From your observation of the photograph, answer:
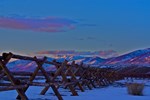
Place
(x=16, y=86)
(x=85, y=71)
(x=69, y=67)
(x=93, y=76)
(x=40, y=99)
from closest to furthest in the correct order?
(x=16, y=86) < (x=40, y=99) < (x=69, y=67) < (x=85, y=71) < (x=93, y=76)

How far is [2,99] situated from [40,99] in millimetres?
1498

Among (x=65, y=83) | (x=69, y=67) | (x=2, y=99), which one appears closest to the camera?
(x=2, y=99)

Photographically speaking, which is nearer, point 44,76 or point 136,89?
point 44,76

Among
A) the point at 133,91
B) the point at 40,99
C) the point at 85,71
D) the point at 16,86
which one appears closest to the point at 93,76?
the point at 85,71

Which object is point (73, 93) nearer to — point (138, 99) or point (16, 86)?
point (138, 99)

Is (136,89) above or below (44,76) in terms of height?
below

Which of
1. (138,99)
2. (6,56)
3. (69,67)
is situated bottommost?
(138,99)

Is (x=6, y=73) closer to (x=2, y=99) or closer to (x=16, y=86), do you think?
(x=16, y=86)

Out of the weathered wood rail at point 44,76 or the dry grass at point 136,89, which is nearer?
the weathered wood rail at point 44,76

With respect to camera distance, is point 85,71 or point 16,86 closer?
point 16,86

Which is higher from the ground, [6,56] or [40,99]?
[6,56]

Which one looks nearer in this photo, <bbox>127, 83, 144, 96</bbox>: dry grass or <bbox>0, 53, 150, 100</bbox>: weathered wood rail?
<bbox>0, 53, 150, 100</bbox>: weathered wood rail

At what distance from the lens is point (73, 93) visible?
16531 mm

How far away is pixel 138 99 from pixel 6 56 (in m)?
7.48
